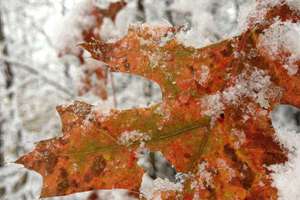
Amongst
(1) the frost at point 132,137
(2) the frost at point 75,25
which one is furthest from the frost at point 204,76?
(2) the frost at point 75,25

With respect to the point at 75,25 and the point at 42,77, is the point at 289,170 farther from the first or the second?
the point at 42,77

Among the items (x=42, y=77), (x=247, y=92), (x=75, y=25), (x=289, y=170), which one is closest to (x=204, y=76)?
(x=247, y=92)

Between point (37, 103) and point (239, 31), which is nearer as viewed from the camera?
point (239, 31)

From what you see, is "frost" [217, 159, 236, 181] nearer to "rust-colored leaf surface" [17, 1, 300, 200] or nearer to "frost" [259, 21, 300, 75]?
"rust-colored leaf surface" [17, 1, 300, 200]

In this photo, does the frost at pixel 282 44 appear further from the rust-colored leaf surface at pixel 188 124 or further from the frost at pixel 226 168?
the frost at pixel 226 168

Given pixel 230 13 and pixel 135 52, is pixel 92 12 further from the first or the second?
pixel 230 13

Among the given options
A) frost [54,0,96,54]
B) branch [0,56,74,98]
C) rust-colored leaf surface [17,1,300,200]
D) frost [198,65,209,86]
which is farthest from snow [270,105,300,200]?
branch [0,56,74,98]

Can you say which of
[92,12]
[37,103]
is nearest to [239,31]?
[92,12]
